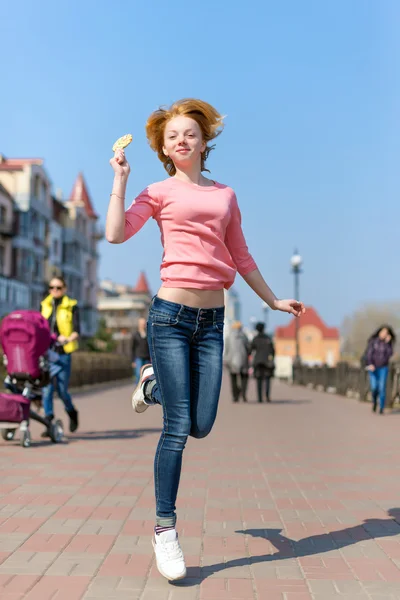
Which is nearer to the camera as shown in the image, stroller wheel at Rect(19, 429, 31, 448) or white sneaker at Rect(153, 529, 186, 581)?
white sneaker at Rect(153, 529, 186, 581)

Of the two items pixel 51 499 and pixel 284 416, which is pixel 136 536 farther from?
pixel 284 416

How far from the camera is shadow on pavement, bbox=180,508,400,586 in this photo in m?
3.96

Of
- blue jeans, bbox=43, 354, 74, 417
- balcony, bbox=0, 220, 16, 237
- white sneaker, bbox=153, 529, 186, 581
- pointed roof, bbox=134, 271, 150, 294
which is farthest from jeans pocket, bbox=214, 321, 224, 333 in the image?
pointed roof, bbox=134, 271, 150, 294

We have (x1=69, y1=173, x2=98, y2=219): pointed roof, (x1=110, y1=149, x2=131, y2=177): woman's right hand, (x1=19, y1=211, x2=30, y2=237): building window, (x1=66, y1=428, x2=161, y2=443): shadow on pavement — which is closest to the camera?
(x1=110, y1=149, x2=131, y2=177): woman's right hand

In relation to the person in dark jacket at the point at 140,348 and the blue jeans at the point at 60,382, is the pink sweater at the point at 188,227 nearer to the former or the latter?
the blue jeans at the point at 60,382

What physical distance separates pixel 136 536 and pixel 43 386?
184 inches

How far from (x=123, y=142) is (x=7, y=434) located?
6339 millimetres

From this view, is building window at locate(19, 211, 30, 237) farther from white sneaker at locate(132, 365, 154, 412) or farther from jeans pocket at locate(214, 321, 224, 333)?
jeans pocket at locate(214, 321, 224, 333)

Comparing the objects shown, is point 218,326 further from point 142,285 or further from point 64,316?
point 142,285

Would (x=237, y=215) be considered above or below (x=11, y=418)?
above

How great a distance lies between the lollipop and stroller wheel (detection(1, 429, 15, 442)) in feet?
20.3

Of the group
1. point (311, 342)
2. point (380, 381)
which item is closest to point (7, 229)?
point (380, 381)

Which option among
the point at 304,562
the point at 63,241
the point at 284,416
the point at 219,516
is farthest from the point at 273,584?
the point at 63,241

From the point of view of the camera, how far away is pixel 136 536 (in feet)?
15.2
